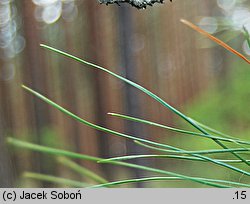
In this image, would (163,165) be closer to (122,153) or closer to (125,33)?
(122,153)

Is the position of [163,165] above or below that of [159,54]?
below

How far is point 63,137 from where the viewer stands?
1.93 meters

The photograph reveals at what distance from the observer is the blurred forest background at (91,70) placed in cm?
178

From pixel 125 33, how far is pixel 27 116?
0.67m

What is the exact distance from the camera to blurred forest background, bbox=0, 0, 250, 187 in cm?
178

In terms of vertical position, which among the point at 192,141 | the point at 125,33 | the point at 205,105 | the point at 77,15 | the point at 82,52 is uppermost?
the point at 77,15

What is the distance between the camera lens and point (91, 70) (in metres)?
1.91

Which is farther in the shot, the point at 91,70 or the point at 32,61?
the point at 91,70
